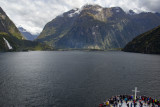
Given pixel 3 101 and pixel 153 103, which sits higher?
pixel 153 103

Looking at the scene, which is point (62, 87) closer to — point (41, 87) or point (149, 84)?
point (41, 87)

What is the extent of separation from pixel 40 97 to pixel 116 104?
36.4 metres

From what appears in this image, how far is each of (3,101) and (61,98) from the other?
83.4 feet

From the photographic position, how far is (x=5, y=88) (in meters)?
79.1

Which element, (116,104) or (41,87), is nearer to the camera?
(116,104)

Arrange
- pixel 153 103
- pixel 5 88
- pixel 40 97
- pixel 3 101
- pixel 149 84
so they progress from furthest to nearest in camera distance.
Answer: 1. pixel 149 84
2. pixel 5 88
3. pixel 40 97
4. pixel 3 101
5. pixel 153 103

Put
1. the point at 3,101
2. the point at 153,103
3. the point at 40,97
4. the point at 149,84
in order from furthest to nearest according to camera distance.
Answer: the point at 149,84 → the point at 40,97 → the point at 3,101 → the point at 153,103

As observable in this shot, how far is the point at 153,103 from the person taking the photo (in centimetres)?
4988

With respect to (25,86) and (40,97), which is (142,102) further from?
(25,86)

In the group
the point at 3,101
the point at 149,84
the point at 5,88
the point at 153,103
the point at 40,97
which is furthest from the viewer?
the point at 149,84

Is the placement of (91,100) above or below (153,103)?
below

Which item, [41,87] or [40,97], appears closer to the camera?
[40,97]

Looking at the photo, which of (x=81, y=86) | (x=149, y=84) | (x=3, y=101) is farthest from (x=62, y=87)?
(x=149, y=84)

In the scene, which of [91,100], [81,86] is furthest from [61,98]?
[81,86]
